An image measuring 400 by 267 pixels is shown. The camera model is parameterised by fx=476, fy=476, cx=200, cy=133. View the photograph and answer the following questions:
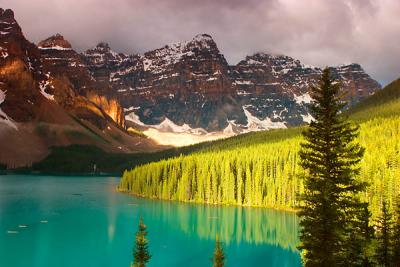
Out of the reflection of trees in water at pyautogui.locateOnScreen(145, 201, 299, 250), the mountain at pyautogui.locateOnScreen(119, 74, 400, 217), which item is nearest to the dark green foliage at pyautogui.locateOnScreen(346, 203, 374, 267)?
the reflection of trees in water at pyautogui.locateOnScreen(145, 201, 299, 250)

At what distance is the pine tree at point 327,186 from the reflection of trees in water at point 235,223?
60.2m

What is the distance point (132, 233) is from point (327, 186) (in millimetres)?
76544

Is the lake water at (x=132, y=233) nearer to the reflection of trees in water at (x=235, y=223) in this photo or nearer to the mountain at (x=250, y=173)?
the reflection of trees in water at (x=235, y=223)

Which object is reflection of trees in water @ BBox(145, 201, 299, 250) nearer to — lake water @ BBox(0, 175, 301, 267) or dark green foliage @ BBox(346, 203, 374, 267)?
lake water @ BBox(0, 175, 301, 267)

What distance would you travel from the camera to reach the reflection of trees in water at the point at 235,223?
330 ft

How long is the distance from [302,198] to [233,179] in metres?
124

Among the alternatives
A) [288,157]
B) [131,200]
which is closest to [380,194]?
[288,157]

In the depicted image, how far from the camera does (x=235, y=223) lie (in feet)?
385

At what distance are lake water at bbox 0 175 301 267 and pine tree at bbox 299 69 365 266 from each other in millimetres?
46377

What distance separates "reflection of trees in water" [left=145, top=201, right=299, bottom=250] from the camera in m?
100

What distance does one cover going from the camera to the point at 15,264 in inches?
2899

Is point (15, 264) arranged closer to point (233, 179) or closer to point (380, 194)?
point (380, 194)

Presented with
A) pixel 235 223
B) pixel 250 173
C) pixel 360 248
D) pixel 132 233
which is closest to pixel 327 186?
pixel 360 248

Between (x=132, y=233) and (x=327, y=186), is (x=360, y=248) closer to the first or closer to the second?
(x=327, y=186)
